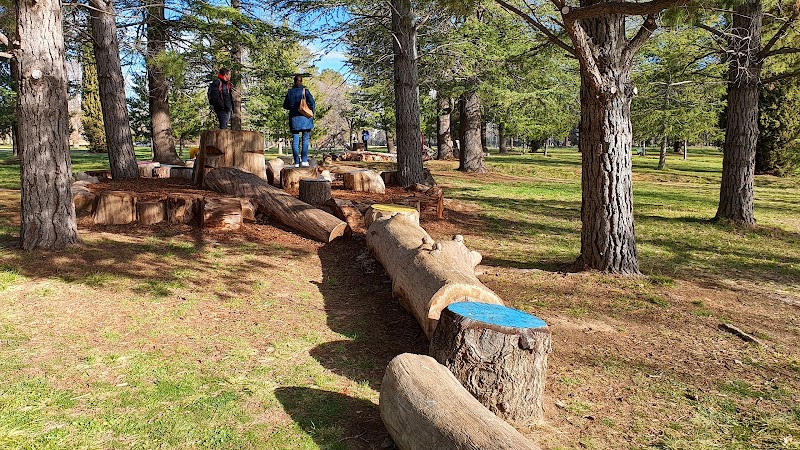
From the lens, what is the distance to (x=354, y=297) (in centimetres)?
554

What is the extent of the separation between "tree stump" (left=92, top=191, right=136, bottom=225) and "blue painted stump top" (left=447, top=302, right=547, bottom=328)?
5.61 metres

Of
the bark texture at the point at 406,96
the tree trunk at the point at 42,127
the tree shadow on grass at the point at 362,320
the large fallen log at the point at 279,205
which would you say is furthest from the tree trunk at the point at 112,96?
the tree shadow on grass at the point at 362,320

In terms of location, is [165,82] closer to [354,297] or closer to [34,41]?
[34,41]

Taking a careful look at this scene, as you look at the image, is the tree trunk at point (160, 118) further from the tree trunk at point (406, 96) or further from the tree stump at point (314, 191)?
the tree stump at point (314, 191)

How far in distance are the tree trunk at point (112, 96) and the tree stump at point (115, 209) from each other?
325cm

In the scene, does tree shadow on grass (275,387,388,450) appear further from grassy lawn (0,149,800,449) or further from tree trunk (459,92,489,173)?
tree trunk (459,92,489,173)

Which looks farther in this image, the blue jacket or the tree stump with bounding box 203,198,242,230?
the blue jacket

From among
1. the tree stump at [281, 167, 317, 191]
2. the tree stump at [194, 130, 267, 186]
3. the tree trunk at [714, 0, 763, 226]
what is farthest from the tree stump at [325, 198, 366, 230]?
the tree trunk at [714, 0, 763, 226]

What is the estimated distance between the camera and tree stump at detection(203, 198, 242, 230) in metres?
7.34

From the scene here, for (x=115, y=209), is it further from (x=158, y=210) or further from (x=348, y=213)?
(x=348, y=213)

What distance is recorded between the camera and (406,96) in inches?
440

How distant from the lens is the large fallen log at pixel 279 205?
24.2 ft

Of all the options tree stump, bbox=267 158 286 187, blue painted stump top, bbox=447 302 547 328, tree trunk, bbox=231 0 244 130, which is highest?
tree trunk, bbox=231 0 244 130

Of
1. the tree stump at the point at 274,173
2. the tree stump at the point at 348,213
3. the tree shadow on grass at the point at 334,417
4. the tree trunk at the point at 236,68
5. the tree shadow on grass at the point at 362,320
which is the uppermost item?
the tree trunk at the point at 236,68
